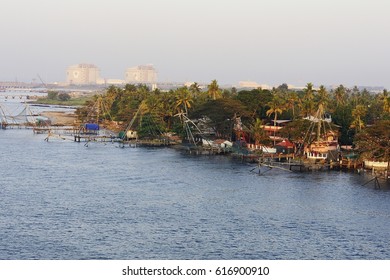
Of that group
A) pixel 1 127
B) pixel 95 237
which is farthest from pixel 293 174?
pixel 1 127

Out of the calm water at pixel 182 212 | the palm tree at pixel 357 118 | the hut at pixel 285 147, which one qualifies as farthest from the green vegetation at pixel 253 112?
the calm water at pixel 182 212

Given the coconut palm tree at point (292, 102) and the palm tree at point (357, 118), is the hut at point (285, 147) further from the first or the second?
the coconut palm tree at point (292, 102)

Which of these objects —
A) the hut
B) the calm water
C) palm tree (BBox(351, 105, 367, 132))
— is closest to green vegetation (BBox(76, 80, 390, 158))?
palm tree (BBox(351, 105, 367, 132))

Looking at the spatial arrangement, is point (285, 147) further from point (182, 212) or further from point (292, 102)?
point (182, 212)

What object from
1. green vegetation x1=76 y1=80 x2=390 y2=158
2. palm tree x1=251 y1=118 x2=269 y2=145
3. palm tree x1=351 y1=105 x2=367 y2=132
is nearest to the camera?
palm tree x1=351 y1=105 x2=367 y2=132

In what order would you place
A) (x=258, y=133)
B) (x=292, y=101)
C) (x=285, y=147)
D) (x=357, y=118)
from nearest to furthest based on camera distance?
(x=285, y=147), (x=357, y=118), (x=258, y=133), (x=292, y=101)

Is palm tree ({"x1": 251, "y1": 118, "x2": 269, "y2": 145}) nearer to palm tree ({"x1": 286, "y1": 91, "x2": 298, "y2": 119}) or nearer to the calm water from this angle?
the calm water

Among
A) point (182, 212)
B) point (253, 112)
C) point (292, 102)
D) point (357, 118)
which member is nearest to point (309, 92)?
point (292, 102)

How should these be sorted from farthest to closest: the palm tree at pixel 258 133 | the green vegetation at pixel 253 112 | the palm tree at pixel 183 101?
the palm tree at pixel 183 101 → the palm tree at pixel 258 133 → the green vegetation at pixel 253 112
